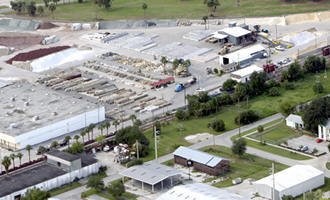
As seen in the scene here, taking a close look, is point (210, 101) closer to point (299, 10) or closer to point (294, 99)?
point (294, 99)

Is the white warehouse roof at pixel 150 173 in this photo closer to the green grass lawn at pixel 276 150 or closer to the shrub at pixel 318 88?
the green grass lawn at pixel 276 150

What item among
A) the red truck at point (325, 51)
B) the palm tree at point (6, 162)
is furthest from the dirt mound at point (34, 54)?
the palm tree at point (6, 162)

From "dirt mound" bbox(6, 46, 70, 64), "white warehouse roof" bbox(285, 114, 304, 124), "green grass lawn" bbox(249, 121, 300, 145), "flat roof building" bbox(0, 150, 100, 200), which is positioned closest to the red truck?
"white warehouse roof" bbox(285, 114, 304, 124)

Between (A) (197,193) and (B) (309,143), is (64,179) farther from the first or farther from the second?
(B) (309,143)

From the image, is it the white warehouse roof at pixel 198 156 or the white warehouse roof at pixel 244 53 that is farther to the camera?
the white warehouse roof at pixel 244 53

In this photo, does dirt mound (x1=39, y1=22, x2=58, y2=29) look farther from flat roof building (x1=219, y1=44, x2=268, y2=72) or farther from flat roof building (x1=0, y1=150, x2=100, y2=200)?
flat roof building (x1=0, y1=150, x2=100, y2=200)
